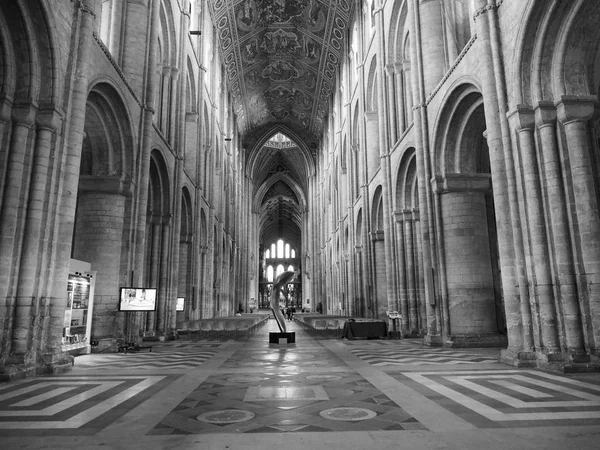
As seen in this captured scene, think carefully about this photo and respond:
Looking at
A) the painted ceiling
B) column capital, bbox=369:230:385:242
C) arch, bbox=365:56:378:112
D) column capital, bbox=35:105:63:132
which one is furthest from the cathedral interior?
the painted ceiling

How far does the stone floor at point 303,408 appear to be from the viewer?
156 inches

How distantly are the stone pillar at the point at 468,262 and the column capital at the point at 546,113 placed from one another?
4351 mm

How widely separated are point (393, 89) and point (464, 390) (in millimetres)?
14448

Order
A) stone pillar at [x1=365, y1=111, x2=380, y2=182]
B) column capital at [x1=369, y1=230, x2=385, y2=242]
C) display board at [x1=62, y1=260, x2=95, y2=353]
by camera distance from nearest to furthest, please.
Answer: display board at [x1=62, y1=260, x2=95, y2=353] → column capital at [x1=369, y1=230, x2=385, y2=242] → stone pillar at [x1=365, y1=111, x2=380, y2=182]

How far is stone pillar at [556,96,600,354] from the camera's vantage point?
Result: 7.89 m

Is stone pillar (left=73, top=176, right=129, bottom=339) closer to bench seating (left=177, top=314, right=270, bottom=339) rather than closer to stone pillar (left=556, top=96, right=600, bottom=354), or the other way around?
bench seating (left=177, top=314, right=270, bottom=339)

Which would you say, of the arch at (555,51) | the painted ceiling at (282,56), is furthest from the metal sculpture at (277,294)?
the painted ceiling at (282,56)

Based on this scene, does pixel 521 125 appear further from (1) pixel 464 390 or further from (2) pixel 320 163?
(2) pixel 320 163

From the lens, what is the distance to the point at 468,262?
12.9m

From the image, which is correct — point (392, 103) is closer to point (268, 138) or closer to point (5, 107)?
point (5, 107)

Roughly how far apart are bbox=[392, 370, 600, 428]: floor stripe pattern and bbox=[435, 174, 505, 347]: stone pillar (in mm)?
4766

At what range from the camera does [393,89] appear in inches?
717

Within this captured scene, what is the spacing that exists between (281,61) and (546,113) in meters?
30.2

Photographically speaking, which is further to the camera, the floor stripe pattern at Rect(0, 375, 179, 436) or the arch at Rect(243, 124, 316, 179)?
the arch at Rect(243, 124, 316, 179)
